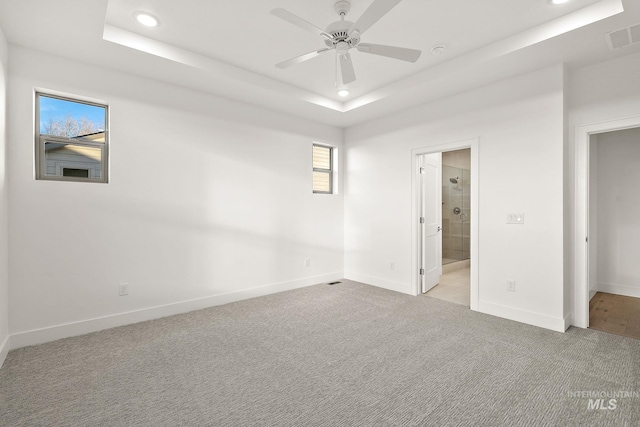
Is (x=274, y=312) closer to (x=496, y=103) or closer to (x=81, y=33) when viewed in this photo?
(x=81, y=33)

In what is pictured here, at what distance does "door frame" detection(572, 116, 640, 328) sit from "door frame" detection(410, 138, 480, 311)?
3.03 ft

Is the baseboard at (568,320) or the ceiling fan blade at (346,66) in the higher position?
the ceiling fan blade at (346,66)

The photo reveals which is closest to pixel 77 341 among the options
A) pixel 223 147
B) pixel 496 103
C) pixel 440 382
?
pixel 223 147

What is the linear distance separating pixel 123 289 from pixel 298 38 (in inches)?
124

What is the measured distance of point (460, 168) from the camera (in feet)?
22.0

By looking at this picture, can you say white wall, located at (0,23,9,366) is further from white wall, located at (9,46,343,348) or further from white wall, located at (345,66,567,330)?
white wall, located at (345,66,567,330)

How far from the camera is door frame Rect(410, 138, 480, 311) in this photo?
147 inches

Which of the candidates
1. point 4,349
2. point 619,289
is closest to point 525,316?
point 619,289

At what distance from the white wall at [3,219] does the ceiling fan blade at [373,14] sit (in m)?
2.86

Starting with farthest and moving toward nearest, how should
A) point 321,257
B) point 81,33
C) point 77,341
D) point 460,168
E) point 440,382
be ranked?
point 460,168, point 321,257, point 77,341, point 81,33, point 440,382

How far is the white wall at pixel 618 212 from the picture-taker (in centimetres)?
421

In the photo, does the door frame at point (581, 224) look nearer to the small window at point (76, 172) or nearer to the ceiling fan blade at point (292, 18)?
the ceiling fan blade at point (292, 18)

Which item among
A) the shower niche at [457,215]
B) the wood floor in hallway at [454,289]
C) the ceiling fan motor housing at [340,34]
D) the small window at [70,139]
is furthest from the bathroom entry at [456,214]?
the small window at [70,139]

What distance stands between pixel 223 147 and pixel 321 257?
2328 mm
